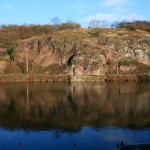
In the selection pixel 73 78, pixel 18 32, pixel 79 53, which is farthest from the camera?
pixel 18 32

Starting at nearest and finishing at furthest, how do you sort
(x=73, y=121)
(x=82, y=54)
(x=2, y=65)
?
(x=73, y=121) < (x=82, y=54) < (x=2, y=65)

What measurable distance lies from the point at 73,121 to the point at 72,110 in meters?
6.24

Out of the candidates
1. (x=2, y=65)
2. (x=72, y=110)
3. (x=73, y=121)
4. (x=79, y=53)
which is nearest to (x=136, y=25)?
(x=79, y=53)

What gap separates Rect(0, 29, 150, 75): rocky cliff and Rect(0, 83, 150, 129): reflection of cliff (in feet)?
112

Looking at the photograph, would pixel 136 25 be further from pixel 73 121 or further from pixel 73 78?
pixel 73 121

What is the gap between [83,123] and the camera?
33.4 meters

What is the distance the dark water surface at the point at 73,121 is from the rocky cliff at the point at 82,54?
116 ft

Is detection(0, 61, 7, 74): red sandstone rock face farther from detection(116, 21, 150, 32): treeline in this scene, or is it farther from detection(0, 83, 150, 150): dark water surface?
detection(116, 21, 150, 32): treeline

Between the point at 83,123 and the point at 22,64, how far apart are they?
62.3 meters

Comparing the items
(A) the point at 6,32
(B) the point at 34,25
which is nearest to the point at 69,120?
(A) the point at 6,32

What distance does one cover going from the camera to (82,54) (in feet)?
294

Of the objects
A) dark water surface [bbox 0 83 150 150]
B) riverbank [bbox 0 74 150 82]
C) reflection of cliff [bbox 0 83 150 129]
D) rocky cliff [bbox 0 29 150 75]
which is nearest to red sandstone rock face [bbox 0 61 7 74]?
rocky cliff [bbox 0 29 150 75]

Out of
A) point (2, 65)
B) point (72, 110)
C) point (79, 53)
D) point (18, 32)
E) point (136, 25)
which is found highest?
point (136, 25)

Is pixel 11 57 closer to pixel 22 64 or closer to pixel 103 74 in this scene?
pixel 22 64
